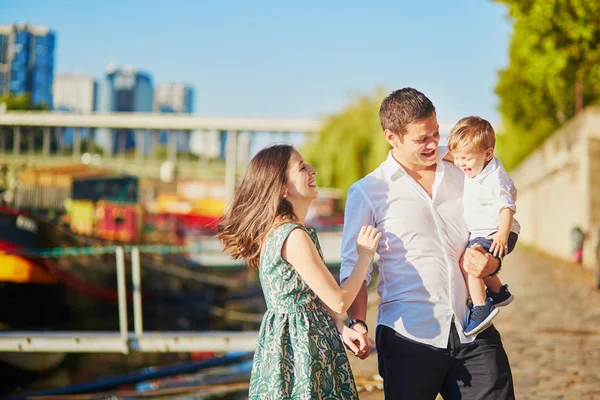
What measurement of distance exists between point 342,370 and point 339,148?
114 ft

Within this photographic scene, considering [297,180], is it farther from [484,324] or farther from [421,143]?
[484,324]

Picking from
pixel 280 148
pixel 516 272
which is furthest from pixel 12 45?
pixel 280 148

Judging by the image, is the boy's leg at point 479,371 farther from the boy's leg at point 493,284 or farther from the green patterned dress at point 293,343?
the green patterned dress at point 293,343

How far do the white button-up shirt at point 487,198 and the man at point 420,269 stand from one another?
0.05m

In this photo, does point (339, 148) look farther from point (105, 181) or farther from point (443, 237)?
point (443, 237)

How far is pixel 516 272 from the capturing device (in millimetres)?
18984

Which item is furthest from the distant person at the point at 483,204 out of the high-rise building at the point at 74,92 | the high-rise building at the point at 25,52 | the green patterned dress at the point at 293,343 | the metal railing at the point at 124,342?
the high-rise building at the point at 74,92

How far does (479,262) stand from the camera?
277 cm

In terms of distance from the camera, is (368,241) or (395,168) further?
(395,168)

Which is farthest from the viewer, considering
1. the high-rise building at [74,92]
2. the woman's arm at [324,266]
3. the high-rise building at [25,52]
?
the high-rise building at [74,92]

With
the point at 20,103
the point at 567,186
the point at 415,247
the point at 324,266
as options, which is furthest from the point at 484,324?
the point at 20,103

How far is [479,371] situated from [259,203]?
1044 millimetres

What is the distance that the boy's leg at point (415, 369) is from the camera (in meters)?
2.82

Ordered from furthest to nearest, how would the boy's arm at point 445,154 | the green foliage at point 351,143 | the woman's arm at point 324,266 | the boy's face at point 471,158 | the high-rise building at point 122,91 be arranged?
the high-rise building at point 122,91, the green foliage at point 351,143, the boy's arm at point 445,154, the boy's face at point 471,158, the woman's arm at point 324,266
